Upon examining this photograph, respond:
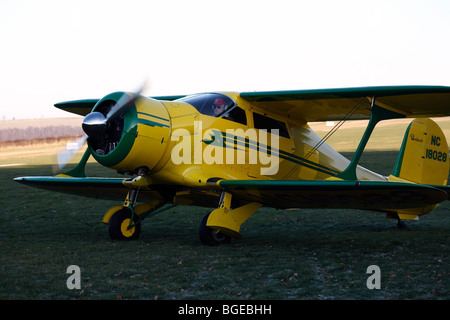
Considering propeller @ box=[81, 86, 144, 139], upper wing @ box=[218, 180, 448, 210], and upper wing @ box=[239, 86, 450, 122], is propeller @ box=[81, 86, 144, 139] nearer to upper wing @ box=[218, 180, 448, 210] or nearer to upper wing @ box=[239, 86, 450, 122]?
upper wing @ box=[218, 180, 448, 210]

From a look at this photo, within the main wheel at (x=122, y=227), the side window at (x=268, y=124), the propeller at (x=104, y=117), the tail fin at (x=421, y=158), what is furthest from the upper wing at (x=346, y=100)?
the main wheel at (x=122, y=227)

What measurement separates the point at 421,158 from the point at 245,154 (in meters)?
3.94

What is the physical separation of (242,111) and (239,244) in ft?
7.73

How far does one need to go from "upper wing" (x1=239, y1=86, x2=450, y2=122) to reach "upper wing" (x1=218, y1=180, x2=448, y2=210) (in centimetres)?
168

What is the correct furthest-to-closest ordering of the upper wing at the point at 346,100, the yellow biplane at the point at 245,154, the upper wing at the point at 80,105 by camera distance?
the upper wing at the point at 80,105 < the upper wing at the point at 346,100 < the yellow biplane at the point at 245,154

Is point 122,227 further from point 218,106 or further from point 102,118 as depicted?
point 218,106

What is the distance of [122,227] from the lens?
9461 millimetres

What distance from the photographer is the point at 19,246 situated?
361 inches

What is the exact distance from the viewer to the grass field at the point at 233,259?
235 inches

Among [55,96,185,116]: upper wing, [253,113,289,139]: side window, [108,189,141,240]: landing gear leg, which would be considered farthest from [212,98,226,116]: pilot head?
[55,96,185,116]: upper wing

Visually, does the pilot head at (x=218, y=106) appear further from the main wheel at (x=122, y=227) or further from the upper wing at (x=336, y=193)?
the main wheel at (x=122, y=227)

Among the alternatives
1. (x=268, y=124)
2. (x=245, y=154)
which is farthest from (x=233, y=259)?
(x=268, y=124)

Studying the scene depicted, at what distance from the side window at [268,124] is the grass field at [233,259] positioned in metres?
2.06
